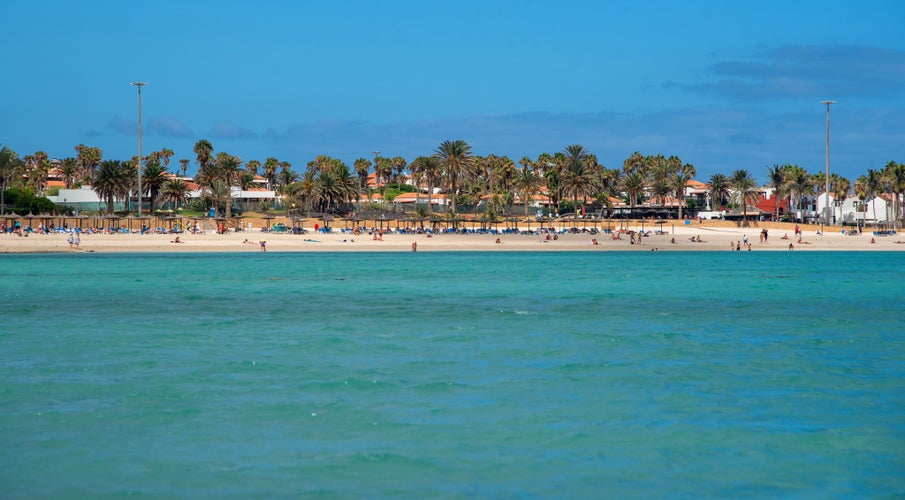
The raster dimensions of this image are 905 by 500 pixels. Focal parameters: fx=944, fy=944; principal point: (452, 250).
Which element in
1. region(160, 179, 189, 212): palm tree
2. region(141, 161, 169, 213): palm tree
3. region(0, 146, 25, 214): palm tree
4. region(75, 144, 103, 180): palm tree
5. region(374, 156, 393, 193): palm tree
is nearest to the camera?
region(0, 146, 25, 214): palm tree

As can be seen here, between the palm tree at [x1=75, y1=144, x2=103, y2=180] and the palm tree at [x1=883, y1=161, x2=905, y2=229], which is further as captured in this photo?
the palm tree at [x1=75, y1=144, x2=103, y2=180]

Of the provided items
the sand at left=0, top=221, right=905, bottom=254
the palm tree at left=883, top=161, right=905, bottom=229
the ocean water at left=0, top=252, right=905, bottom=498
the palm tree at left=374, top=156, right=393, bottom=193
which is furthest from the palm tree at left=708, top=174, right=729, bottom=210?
the ocean water at left=0, top=252, right=905, bottom=498

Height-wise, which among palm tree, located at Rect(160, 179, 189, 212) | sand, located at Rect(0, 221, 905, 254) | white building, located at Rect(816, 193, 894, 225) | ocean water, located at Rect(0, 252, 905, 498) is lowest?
ocean water, located at Rect(0, 252, 905, 498)

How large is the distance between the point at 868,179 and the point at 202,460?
4780 inches

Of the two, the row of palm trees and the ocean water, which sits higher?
the row of palm trees

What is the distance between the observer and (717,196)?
12625 cm

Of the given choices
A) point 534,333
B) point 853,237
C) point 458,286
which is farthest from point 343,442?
point 853,237

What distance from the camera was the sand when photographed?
2881 inches

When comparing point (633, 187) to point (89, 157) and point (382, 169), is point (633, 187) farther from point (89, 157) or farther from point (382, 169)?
point (89, 157)

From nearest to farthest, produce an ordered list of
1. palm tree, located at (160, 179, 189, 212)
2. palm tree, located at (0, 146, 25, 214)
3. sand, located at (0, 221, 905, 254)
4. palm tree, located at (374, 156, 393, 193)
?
sand, located at (0, 221, 905, 254) → palm tree, located at (0, 146, 25, 214) → palm tree, located at (160, 179, 189, 212) → palm tree, located at (374, 156, 393, 193)

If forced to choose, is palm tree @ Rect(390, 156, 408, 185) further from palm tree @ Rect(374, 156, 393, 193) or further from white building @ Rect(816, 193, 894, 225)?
white building @ Rect(816, 193, 894, 225)

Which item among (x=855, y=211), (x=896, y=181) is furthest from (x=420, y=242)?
(x=855, y=211)

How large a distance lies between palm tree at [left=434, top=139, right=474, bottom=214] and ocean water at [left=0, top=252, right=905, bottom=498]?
76412mm

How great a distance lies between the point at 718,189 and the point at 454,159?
37.1 metres
